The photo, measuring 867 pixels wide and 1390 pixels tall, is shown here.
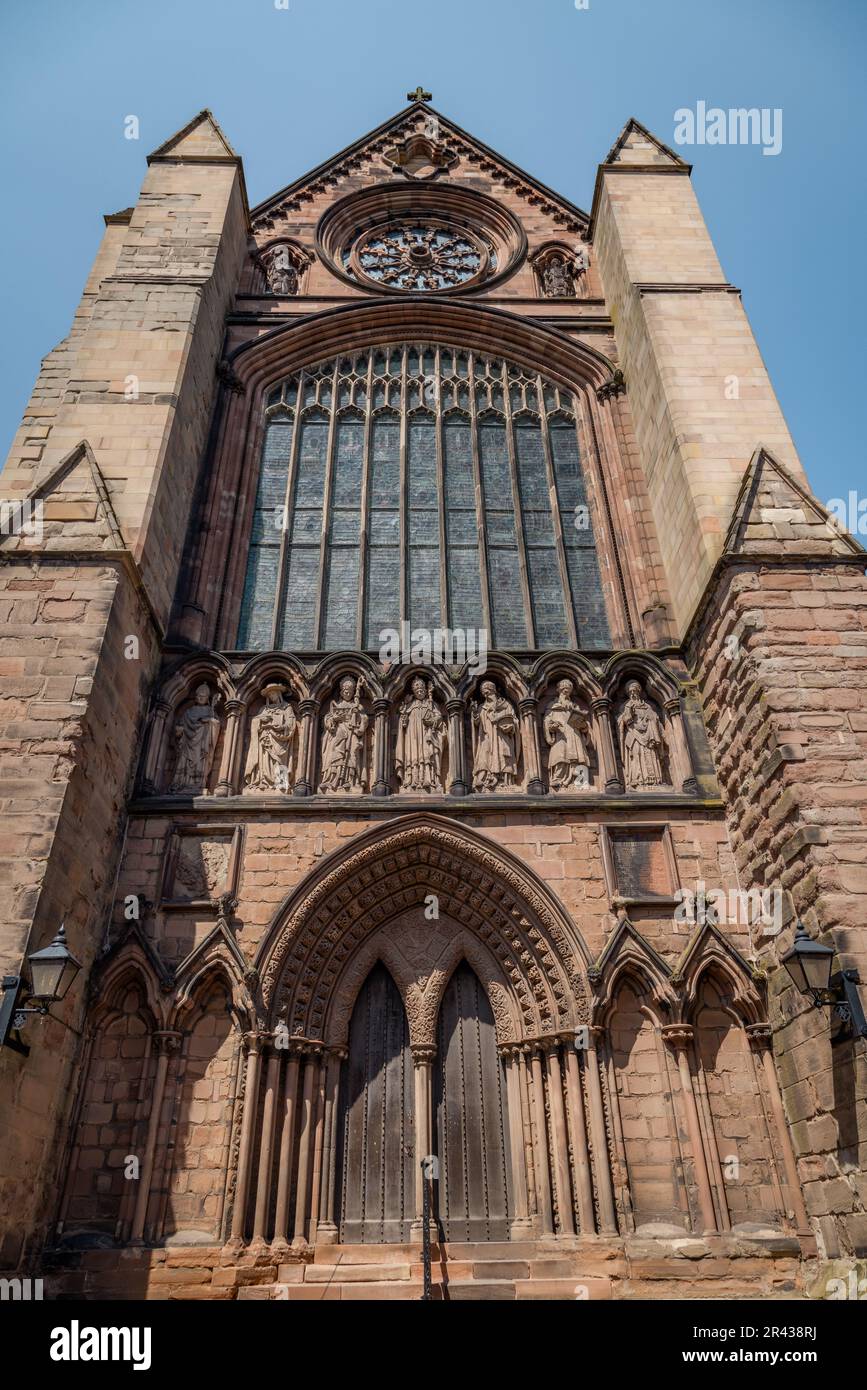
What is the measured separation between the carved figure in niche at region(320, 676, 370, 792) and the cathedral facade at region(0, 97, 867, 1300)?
0.03m

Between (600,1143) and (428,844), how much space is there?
282 cm

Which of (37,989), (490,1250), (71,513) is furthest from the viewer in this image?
(71,513)

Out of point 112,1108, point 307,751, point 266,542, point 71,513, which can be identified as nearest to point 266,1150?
point 112,1108

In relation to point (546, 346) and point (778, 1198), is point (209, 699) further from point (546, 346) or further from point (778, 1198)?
point (546, 346)

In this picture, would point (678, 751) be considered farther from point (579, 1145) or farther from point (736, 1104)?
point (579, 1145)

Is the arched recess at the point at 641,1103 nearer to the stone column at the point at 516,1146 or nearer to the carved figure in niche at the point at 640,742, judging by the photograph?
the stone column at the point at 516,1146

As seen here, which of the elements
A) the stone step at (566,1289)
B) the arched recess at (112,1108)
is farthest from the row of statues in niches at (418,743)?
the stone step at (566,1289)

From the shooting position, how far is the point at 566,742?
8805 mm

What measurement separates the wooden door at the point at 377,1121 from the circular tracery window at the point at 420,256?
37.5ft

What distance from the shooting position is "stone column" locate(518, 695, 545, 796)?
855 cm

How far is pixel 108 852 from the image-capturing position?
306 inches

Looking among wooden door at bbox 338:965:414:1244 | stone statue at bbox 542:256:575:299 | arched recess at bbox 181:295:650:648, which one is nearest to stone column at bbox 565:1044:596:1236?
wooden door at bbox 338:965:414:1244
